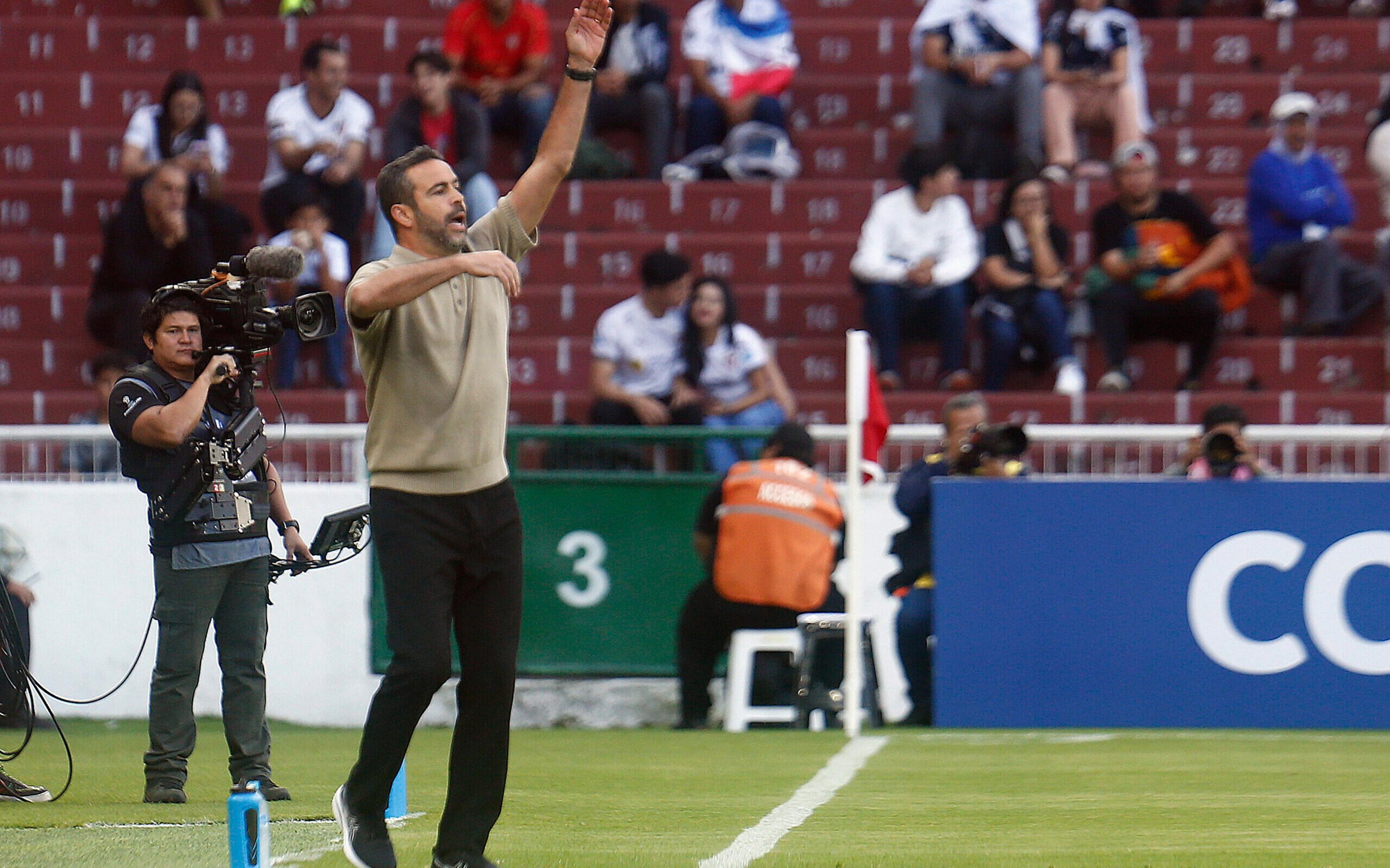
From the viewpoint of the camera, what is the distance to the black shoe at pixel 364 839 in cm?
496

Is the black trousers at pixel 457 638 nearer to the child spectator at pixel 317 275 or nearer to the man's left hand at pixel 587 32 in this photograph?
the man's left hand at pixel 587 32

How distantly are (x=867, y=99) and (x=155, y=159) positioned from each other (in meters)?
5.64

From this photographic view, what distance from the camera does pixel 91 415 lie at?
1298cm

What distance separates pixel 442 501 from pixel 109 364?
25.5 ft

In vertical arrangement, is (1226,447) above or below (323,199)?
below

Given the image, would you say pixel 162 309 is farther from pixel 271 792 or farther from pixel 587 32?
pixel 587 32

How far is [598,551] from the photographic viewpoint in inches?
450

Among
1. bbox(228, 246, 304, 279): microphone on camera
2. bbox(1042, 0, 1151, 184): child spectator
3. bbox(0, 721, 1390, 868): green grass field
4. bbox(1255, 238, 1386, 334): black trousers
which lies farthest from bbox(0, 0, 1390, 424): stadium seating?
bbox(228, 246, 304, 279): microphone on camera

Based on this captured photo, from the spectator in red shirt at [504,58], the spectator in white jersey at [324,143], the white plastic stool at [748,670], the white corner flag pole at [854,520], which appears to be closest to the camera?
the white corner flag pole at [854,520]

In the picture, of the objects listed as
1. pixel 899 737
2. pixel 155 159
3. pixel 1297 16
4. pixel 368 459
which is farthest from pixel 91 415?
pixel 1297 16

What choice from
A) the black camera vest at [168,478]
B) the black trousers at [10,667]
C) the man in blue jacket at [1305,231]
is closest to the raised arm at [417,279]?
the black camera vest at [168,478]

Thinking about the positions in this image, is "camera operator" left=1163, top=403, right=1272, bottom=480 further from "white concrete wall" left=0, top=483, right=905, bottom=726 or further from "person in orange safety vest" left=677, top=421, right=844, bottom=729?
"person in orange safety vest" left=677, top=421, right=844, bottom=729

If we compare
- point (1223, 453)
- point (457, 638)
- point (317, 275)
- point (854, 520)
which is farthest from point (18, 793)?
point (317, 275)

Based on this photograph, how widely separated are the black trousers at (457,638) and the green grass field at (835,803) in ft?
1.09
